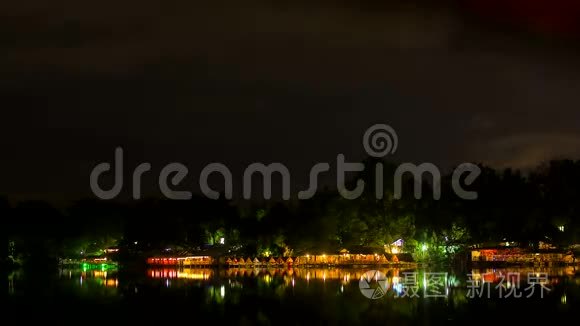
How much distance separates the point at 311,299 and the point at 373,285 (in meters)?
7.43

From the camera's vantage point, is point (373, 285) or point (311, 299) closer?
point (311, 299)

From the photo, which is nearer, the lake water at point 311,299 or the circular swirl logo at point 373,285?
the lake water at point 311,299

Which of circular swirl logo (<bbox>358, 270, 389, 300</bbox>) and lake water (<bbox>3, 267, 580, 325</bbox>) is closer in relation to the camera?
lake water (<bbox>3, 267, 580, 325</bbox>)

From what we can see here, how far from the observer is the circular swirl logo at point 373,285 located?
35.2 m

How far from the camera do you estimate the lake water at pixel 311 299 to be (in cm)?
2805

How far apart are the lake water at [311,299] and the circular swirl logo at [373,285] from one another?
0.05 metres

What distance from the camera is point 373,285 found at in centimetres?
4072

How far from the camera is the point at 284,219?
71.1m

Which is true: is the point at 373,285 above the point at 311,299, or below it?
above

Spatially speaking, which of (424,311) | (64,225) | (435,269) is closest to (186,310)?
(424,311)

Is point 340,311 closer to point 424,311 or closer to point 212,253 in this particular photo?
point 424,311

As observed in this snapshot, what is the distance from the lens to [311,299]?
34.1 metres

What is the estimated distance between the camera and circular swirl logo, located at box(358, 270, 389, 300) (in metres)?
35.2

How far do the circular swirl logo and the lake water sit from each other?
0.17ft
